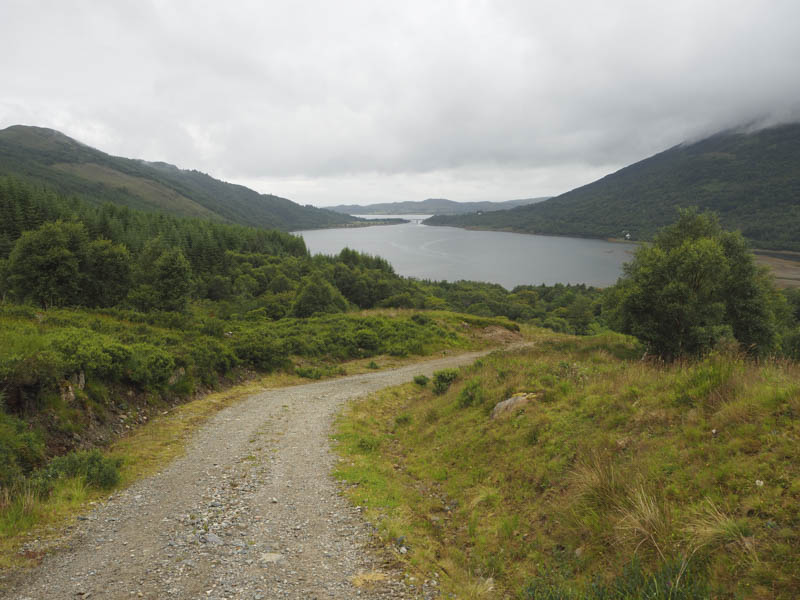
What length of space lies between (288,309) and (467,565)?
3301 cm

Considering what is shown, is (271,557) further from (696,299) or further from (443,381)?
(696,299)

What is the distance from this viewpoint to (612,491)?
16.9ft

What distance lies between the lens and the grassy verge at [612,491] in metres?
3.69

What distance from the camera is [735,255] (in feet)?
70.6

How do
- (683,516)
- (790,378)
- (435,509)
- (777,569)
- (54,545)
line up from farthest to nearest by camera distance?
1. (435,509)
2. (790,378)
3. (54,545)
4. (683,516)
5. (777,569)

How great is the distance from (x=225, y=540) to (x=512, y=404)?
6.68 meters

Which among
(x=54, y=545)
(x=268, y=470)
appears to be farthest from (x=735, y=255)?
(x=54, y=545)

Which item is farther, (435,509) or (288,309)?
(288,309)

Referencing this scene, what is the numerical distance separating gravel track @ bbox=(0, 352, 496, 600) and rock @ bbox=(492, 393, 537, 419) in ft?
14.0

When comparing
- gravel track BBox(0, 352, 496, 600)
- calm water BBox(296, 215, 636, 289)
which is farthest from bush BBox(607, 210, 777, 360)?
calm water BBox(296, 215, 636, 289)

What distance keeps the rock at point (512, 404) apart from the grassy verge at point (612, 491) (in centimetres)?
14

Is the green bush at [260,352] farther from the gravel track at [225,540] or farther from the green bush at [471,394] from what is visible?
the green bush at [471,394]

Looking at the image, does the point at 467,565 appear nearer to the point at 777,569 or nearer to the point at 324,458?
the point at 777,569

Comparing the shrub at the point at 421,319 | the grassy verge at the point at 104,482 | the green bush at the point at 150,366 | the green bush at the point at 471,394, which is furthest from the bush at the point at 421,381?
the shrub at the point at 421,319
